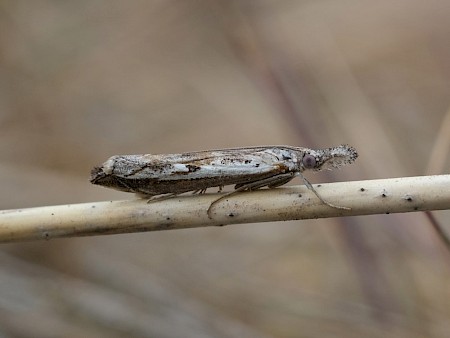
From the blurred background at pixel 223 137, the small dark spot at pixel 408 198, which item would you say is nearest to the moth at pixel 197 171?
the small dark spot at pixel 408 198

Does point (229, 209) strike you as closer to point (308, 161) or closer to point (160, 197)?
point (160, 197)

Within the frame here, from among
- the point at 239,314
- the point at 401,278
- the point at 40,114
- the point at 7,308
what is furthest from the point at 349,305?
the point at 40,114

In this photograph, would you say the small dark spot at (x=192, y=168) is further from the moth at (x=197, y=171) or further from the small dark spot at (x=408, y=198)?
the small dark spot at (x=408, y=198)

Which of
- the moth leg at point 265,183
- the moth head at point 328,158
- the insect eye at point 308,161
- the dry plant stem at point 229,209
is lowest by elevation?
the dry plant stem at point 229,209

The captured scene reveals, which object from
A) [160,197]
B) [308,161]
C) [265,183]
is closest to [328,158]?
[308,161]

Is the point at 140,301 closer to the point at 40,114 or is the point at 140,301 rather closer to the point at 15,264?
the point at 15,264

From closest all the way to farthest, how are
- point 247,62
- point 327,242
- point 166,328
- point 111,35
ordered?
point 166,328 < point 247,62 < point 327,242 < point 111,35
